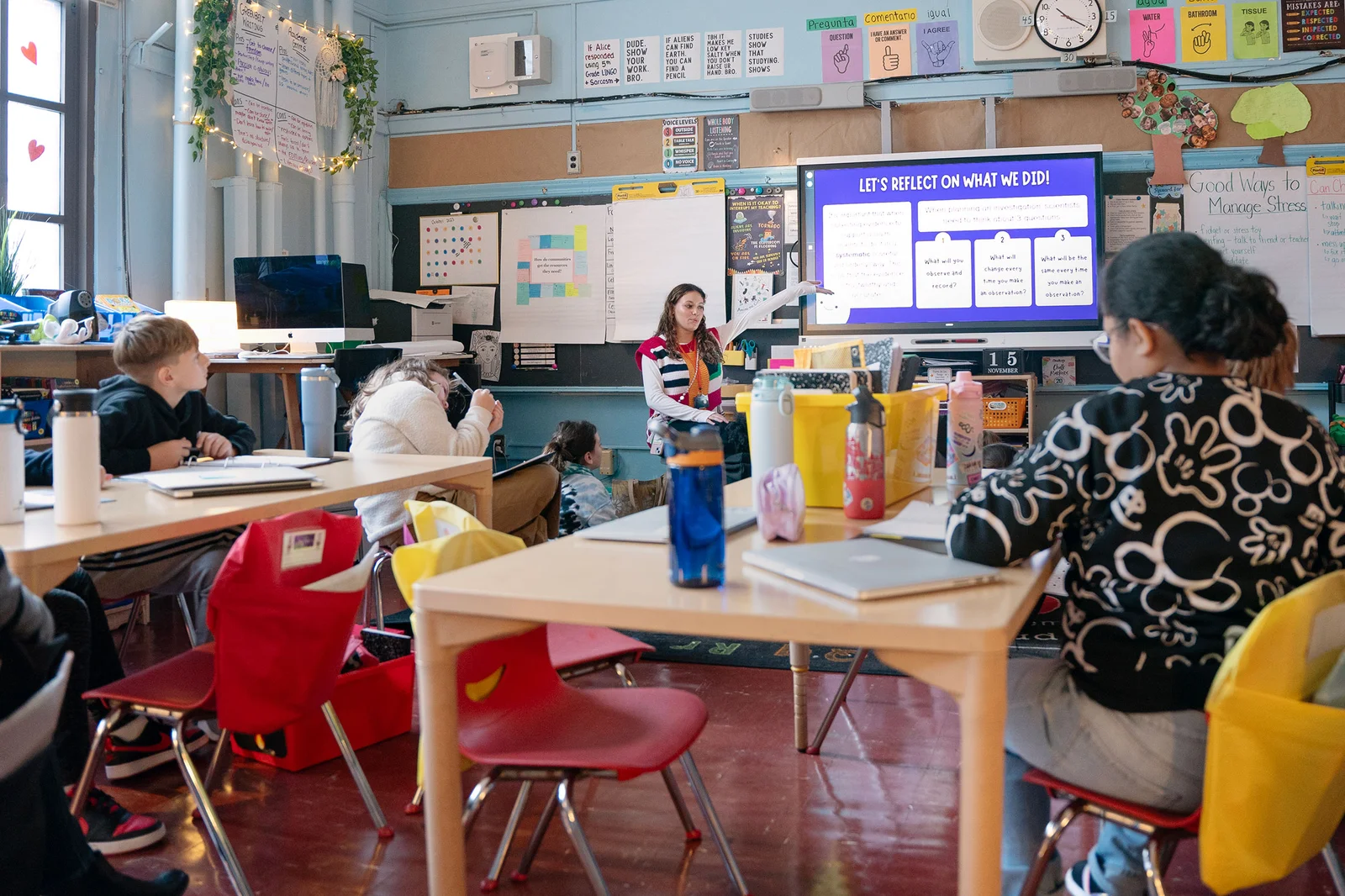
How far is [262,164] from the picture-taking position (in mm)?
5309

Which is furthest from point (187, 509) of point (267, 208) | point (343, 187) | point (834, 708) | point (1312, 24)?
point (1312, 24)

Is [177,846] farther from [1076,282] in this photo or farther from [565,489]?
[1076,282]

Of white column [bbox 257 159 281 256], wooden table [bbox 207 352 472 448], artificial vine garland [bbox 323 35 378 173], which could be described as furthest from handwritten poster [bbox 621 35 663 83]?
wooden table [bbox 207 352 472 448]

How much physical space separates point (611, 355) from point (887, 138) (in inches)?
71.1

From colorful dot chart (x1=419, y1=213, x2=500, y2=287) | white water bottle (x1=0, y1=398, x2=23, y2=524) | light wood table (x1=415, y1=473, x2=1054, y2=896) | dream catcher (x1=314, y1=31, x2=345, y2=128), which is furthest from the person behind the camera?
colorful dot chart (x1=419, y1=213, x2=500, y2=287)

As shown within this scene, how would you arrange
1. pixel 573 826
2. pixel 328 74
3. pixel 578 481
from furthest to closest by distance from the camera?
pixel 328 74 → pixel 578 481 → pixel 573 826

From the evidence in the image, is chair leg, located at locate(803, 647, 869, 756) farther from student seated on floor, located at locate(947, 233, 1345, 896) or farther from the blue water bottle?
the blue water bottle

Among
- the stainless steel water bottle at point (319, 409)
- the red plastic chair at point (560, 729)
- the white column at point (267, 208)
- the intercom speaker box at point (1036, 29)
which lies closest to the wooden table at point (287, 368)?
the white column at point (267, 208)

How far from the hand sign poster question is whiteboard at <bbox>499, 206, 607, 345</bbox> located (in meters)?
1.37

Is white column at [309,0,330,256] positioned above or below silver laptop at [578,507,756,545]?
above

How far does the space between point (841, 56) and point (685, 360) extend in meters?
1.75

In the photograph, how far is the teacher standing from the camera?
5.21 meters

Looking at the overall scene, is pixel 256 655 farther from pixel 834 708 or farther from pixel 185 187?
pixel 185 187

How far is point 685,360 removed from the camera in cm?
529
